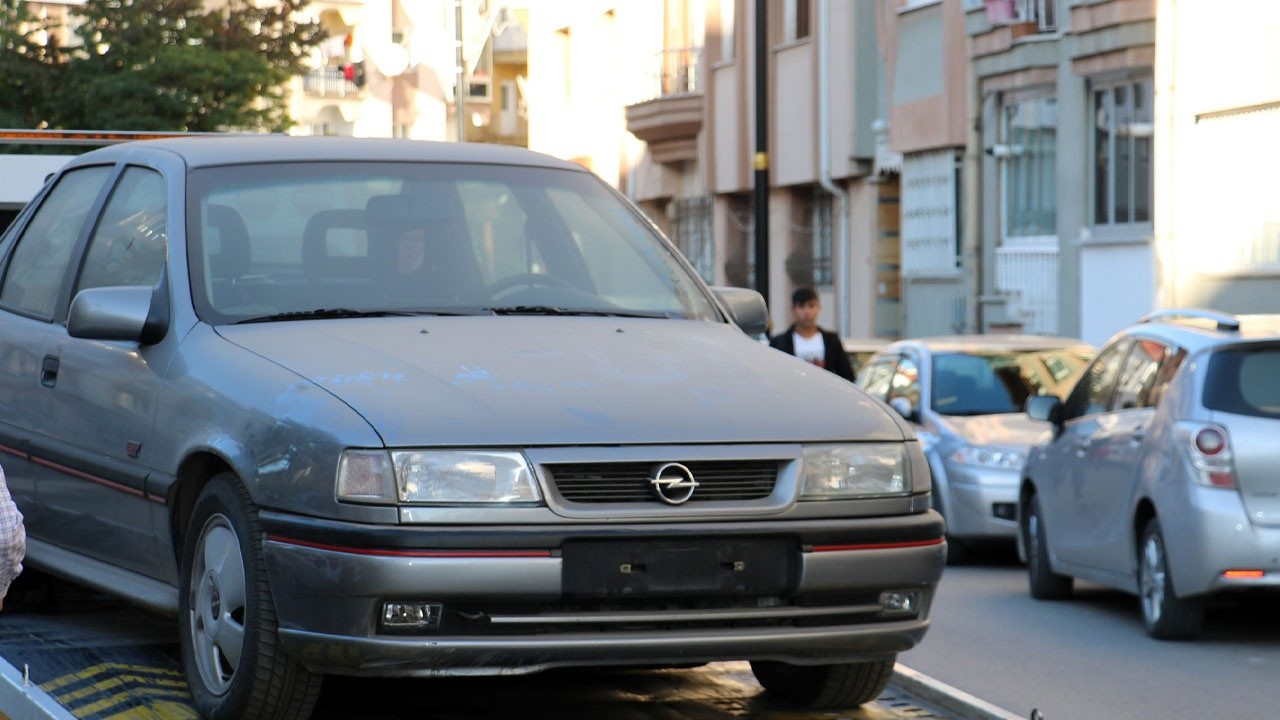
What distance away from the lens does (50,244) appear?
8.27 meters

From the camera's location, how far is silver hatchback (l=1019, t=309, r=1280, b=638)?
9773 mm

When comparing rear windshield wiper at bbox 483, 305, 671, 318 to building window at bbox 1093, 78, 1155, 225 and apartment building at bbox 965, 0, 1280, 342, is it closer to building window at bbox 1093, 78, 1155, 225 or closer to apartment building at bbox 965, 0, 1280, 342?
apartment building at bbox 965, 0, 1280, 342

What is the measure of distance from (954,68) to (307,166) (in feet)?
69.1

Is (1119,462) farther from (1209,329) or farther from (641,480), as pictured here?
(641,480)

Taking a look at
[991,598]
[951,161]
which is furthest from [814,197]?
[991,598]

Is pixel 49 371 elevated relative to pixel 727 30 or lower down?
lower down

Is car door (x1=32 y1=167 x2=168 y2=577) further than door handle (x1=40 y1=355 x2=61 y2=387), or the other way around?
door handle (x1=40 y1=355 x2=61 y2=387)

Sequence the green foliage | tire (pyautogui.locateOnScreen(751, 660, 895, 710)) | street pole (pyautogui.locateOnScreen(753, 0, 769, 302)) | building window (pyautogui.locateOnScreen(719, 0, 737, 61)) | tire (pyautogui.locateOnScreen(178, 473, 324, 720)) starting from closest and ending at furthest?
tire (pyautogui.locateOnScreen(178, 473, 324, 720)) → tire (pyautogui.locateOnScreen(751, 660, 895, 710)) → street pole (pyautogui.locateOnScreen(753, 0, 769, 302)) → the green foliage → building window (pyautogui.locateOnScreen(719, 0, 737, 61))

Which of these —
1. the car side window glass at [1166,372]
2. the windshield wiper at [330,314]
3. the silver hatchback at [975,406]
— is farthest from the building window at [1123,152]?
the windshield wiper at [330,314]

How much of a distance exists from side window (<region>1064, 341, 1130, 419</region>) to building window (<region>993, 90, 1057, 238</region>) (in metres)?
14.2

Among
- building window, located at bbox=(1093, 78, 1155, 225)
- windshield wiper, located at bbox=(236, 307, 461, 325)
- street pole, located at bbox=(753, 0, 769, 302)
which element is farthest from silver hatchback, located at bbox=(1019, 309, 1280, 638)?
building window, located at bbox=(1093, 78, 1155, 225)

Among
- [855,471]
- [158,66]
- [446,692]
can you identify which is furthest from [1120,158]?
[855,471]

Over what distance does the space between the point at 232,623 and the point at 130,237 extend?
187 cm

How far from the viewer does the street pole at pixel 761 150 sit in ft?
Answer: 68.7
